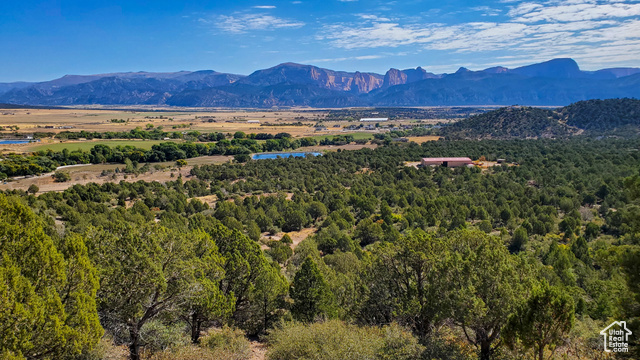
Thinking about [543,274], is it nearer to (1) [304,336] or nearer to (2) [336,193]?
(1) [304,336]

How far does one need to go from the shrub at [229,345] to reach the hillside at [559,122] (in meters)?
122

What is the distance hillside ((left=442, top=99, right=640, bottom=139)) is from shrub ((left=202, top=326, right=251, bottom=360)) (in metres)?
122

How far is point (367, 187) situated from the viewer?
5681cm

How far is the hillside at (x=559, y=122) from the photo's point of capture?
114 metres

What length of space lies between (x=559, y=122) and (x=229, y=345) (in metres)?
137

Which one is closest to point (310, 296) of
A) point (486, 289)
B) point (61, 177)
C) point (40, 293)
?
point (486, 289)

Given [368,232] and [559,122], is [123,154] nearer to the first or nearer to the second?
[368,232]

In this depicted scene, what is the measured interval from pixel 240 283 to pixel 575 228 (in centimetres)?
3276

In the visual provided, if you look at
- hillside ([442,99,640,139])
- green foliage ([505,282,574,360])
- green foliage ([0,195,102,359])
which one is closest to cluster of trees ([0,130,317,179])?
hillside ([442,99,640,139])

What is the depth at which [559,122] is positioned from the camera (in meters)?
125

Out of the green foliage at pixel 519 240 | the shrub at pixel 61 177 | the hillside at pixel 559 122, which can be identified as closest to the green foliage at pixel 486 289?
the green foliage at pixel 519 240

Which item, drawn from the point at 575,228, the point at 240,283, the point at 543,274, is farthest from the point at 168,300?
the point at 575,228

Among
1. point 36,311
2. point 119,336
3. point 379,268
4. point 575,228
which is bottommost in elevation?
point 575,228

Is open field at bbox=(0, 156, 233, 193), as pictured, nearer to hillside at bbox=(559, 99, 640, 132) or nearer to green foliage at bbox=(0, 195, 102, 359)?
green foliage at bbox=(0, 195, 102, 359)
